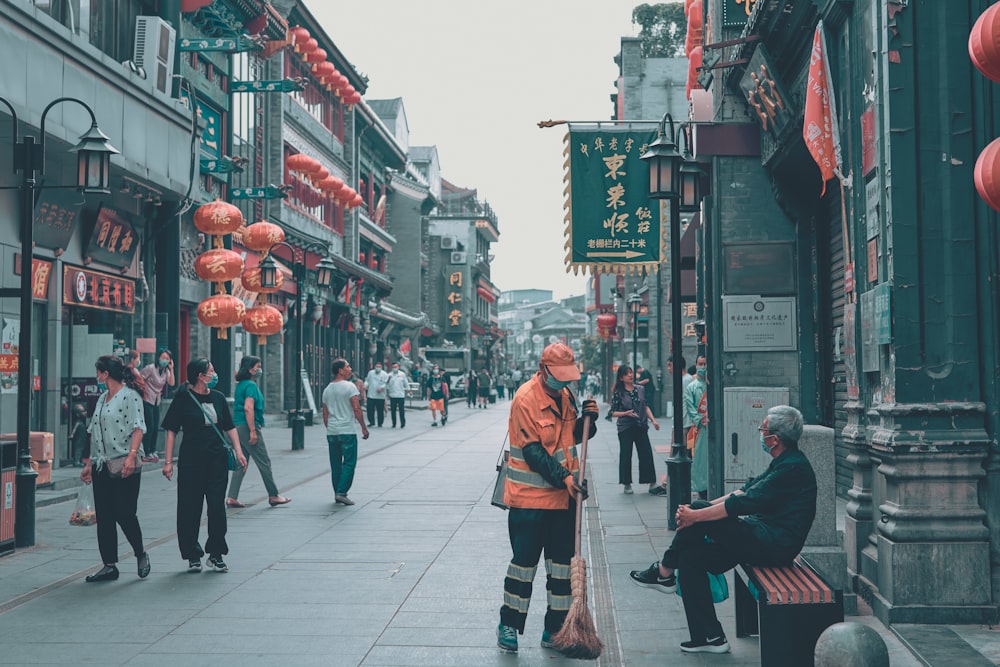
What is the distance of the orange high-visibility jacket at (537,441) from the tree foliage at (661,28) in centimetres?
4671

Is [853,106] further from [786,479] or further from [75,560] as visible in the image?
[75,560]

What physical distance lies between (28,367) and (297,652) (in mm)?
6045

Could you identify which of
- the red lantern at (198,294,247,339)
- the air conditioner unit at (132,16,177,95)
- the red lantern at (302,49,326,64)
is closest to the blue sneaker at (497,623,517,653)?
the red lantern at (198,294,247,339)

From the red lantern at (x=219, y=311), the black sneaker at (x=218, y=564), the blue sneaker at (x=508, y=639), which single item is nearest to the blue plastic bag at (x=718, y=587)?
the blue sneaker at (x=508, y=639)

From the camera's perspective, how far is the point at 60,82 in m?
15.6

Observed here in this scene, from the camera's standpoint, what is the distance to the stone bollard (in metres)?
4.93

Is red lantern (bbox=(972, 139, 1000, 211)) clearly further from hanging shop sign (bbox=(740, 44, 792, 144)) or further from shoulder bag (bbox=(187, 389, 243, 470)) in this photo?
shoulder bag (bbox=(187, 389, 243, 470))

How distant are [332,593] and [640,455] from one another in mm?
7692

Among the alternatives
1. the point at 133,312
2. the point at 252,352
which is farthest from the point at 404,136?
the point at 133,312

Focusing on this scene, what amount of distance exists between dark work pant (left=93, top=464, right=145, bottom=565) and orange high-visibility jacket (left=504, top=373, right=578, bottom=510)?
383 cm

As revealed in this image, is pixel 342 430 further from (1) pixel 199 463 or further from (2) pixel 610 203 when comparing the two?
(2) pixel 610 203

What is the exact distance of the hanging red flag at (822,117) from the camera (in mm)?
9078

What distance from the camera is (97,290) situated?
1912 centimetres

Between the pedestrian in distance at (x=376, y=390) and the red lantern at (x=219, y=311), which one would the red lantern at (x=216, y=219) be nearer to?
the red lantern at (x=219, y=311)
